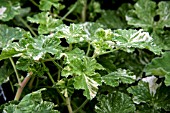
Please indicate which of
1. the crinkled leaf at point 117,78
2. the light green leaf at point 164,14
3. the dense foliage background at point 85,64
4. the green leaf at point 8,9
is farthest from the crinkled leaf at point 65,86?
the light green leaf at point 164,14

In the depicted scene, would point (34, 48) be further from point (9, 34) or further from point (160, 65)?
point (160, 65)

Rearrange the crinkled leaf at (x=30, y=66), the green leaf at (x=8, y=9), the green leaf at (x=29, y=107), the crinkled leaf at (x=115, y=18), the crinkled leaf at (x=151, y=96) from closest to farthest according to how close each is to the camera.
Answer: the green leaf at (x=29, y=107), the crinkled leaf at (x=30, y=66), the crinkled leaf at (x=151, y=96), the green leaf at (x=8, y=9), the crinkled leaf at (x=115, y=18)

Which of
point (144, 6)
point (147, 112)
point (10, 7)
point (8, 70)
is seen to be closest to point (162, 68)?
point (147, 112)

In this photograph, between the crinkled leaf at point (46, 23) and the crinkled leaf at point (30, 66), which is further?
the crinkled leaf at point (46, 23)

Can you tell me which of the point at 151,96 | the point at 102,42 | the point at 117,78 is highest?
the point at 102,42

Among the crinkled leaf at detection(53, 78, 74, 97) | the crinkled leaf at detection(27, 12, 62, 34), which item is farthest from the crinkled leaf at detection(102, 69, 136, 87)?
the crinkled leaf at detection(27, 12, 62, 34)

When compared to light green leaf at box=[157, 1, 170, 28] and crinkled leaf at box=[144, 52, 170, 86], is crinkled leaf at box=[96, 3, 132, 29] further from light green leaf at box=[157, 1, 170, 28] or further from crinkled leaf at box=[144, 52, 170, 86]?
crinkled leaf at box=[144, 52, 170, 86]

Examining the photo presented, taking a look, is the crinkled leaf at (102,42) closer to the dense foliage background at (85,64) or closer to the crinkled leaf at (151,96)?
the dense foliage background at (85,64)

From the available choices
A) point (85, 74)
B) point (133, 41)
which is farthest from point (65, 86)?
point (133, 41)

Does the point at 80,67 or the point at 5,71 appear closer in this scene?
the point at 80,67
